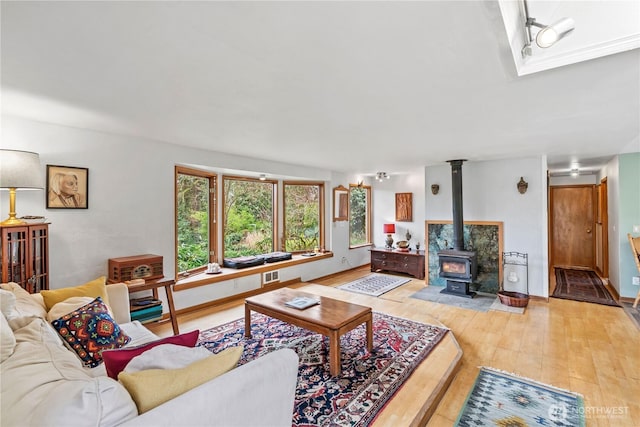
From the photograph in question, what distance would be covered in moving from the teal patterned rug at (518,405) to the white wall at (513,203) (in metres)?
2.80

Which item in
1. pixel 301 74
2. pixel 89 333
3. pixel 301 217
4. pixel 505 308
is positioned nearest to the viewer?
pixel 301 74

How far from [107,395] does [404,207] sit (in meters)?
6.71

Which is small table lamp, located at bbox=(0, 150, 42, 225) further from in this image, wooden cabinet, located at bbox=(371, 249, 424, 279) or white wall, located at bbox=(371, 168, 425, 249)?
white wall, located at bbox=(371, 168, 425, 249)

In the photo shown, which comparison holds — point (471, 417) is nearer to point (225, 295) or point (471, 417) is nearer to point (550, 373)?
point (550, 373)

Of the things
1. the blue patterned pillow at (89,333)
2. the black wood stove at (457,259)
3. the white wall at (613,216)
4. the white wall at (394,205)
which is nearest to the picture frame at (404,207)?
the white wall at (394,205)

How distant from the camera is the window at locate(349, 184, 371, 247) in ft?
23.5

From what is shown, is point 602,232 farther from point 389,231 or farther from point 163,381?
point 163,381

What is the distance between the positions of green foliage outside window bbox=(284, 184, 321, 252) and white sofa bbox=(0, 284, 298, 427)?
4712mm

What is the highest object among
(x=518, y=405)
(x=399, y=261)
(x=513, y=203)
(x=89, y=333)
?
(x=513, y=203)

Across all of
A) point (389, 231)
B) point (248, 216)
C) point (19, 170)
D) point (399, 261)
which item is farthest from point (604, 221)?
point (19, 170)

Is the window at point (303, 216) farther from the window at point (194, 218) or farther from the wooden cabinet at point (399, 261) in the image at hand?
the window at point (194, 218)

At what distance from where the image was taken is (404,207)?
7.03 m

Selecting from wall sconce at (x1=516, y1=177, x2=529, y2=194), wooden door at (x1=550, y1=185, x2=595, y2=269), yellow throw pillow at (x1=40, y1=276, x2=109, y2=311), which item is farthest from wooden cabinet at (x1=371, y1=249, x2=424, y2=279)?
yellow throw pillow at (x1=40, y1=276, x2=109, y2=311)

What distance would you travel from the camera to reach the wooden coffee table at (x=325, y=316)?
2.45 metres
